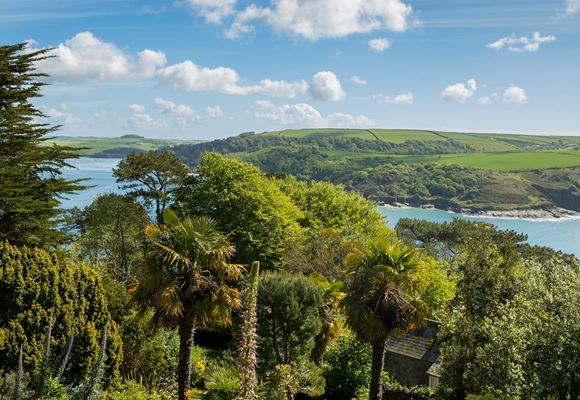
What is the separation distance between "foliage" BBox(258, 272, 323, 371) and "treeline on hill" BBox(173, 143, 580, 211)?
115968 mm

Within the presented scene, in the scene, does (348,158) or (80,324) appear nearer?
(80,324)

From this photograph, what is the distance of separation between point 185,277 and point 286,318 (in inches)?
222

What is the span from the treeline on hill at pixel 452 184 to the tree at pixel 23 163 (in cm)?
11861

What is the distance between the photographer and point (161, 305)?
1240cm

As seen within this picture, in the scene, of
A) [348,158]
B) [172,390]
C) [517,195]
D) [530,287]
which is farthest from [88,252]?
[348,158]

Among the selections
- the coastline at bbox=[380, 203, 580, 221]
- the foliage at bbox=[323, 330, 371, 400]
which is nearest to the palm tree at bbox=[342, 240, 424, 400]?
the foliage at bbox=[323, 330, 371, 400]

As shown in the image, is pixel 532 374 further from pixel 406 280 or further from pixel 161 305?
pixel 161 305

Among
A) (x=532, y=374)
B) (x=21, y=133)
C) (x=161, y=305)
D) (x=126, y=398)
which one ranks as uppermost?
(x=21, y=133)

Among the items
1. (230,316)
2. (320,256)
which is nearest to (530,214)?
(320,256)

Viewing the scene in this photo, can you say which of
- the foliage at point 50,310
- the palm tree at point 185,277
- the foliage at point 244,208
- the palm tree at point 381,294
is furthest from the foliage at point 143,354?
the foliage at point 244,208

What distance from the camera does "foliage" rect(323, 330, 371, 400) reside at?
711 inches

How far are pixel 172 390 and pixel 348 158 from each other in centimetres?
17751

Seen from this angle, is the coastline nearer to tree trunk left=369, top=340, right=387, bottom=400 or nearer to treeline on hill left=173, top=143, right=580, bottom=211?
treeline on hill left=173, top=143, right=580, bottom=211

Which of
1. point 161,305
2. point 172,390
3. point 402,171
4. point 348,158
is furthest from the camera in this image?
point 348,158
